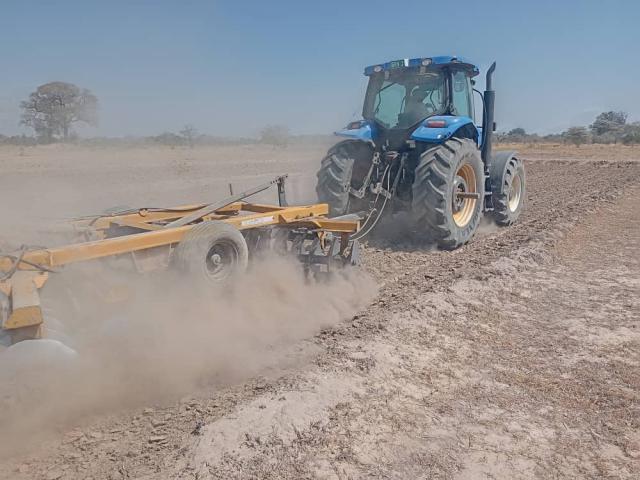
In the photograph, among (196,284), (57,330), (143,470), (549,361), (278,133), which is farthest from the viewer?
(278,133)

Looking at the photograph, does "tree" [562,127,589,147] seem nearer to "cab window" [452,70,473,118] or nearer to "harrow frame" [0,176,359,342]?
"cab window" [452,70,473,118]

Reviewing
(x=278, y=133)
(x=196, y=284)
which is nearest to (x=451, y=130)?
(x=196, y=284)

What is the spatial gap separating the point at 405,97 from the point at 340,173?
1498 mm

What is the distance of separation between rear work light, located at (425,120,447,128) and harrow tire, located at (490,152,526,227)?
2197 mm

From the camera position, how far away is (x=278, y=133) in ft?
128

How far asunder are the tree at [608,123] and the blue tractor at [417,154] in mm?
49447

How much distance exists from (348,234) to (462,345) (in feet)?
5.45

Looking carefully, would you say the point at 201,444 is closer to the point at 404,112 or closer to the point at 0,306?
the point at 0,306

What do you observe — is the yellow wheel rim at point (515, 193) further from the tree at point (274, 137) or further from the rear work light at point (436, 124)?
the tree at point (274, 137)

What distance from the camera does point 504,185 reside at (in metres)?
8.37

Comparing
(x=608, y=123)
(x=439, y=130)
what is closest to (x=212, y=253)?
(x=439, y=130)

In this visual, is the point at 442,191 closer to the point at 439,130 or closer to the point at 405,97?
the point at 439,130

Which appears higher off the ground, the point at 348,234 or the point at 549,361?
the point at 348,234

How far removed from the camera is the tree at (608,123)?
51.5 m
